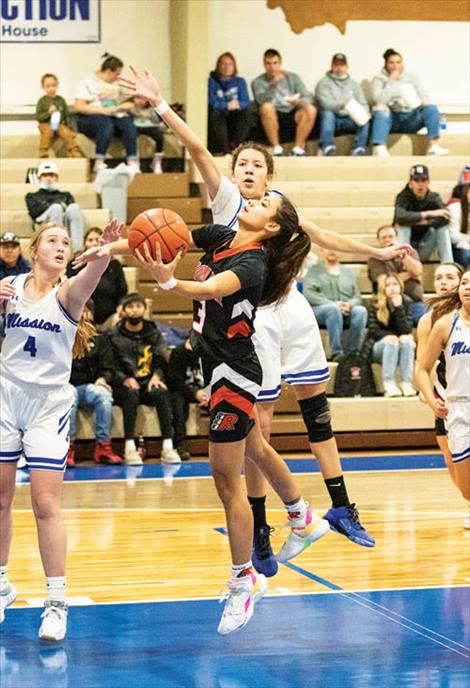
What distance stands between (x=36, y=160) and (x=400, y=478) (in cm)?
604

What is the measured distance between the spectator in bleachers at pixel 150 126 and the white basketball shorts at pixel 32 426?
8914mm

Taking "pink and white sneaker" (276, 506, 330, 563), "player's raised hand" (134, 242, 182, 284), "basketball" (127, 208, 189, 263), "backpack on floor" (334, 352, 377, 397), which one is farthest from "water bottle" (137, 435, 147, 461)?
"player's raised hand" (134, 242, 182, 284)

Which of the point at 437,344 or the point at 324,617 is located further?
the point at 437,344

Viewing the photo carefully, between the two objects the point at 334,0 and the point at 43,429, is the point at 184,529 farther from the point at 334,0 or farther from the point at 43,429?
the point at 334,0

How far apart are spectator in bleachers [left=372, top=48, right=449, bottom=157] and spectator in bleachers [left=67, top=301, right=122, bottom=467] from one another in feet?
18.1

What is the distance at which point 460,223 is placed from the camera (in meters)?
13.8

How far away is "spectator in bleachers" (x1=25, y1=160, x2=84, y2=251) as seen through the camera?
12.4 metres

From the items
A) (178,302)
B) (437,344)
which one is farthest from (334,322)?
(437,344)

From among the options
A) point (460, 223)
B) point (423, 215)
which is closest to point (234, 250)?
point (423, 215)

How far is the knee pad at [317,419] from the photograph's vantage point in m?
6.42

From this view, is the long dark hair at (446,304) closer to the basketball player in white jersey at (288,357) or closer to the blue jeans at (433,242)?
the basketball player in white jersey at (288,357)

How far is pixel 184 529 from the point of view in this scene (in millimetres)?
8172

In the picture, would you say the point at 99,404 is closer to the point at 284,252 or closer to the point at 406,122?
the point at 284,252

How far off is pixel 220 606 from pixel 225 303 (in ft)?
5.88
